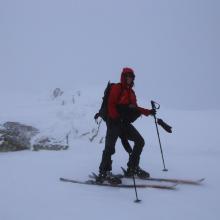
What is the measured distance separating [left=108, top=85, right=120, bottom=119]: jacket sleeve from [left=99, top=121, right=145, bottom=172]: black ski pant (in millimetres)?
219

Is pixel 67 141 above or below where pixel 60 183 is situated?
above

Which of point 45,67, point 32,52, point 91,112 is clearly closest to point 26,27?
point 32,52

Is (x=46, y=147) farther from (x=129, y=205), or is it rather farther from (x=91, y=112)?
(x=129, y=205)

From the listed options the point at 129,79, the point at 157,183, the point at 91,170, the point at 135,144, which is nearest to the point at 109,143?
the point at 135,144

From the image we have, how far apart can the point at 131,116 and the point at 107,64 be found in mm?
135728

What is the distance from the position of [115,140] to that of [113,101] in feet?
2.87

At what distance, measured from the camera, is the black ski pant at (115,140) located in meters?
8.73

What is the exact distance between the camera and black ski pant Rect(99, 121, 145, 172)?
873 centimetres

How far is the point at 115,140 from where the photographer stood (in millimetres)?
8789

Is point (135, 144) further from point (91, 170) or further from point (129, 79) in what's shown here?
point (91, 170)

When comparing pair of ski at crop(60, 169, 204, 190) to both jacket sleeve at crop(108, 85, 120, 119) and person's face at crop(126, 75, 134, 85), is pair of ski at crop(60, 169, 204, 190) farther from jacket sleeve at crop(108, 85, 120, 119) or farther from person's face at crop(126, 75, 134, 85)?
person's face at crop(126, 75, 134, 85)

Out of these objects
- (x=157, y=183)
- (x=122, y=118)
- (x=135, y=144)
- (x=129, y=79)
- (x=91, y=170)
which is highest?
(x=129, y=79)

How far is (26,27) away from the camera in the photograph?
187m

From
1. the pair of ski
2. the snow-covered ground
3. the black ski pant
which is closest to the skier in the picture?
the black ski pant
